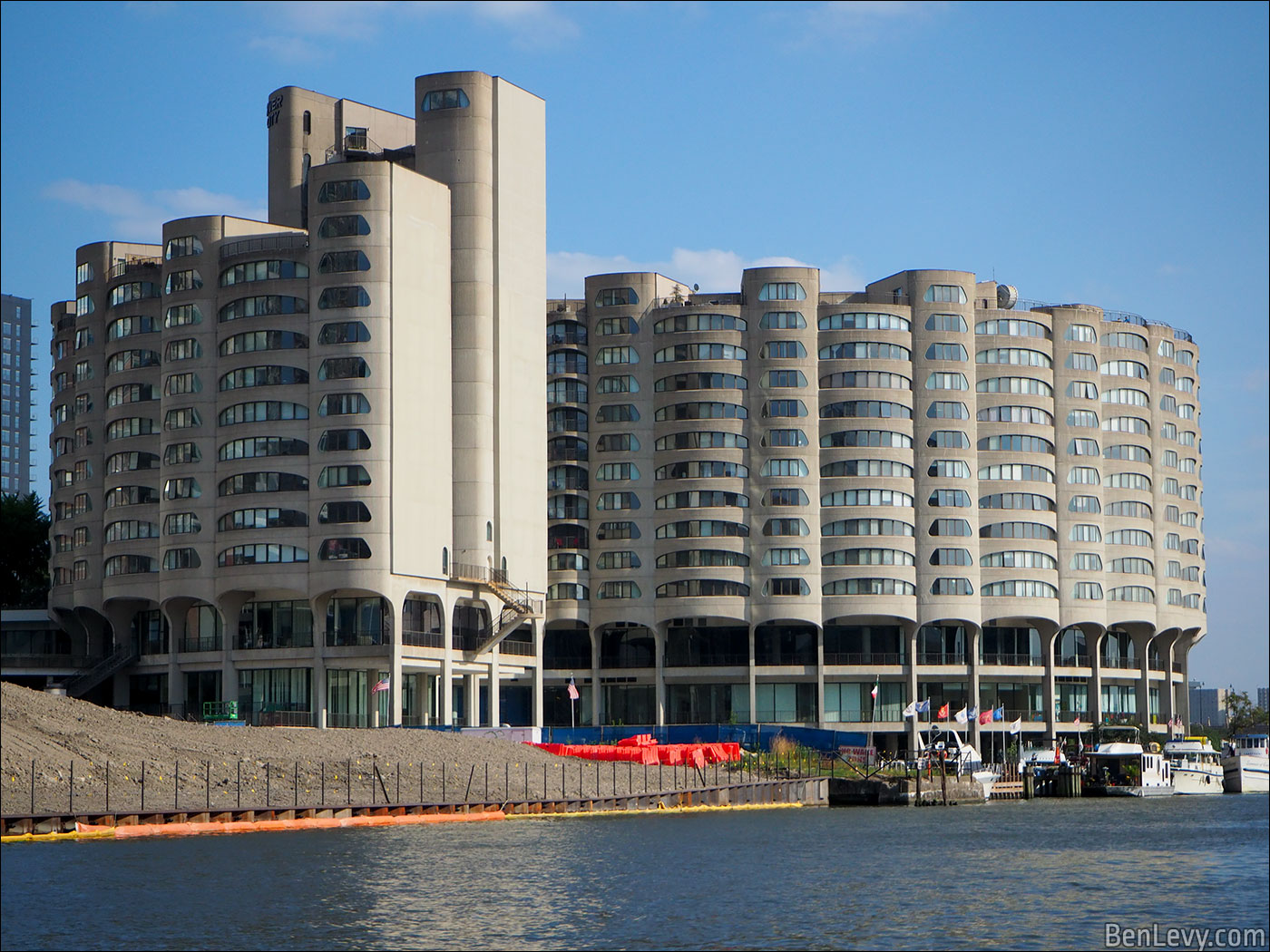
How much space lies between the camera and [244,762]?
10262 centimetres

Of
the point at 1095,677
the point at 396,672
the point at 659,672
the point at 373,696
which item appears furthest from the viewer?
the point at 1095,677

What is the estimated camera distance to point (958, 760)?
153875 millimetres

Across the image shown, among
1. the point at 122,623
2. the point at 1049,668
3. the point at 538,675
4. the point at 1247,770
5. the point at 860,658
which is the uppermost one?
the point at 122,623

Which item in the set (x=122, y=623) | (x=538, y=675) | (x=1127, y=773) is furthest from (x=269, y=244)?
(x=1127, y=773)

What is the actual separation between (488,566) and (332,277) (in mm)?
28616

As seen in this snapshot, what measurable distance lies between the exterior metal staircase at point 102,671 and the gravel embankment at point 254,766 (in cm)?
4468

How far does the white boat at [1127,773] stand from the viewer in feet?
500

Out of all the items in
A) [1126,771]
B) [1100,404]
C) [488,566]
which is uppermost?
[1100,404]

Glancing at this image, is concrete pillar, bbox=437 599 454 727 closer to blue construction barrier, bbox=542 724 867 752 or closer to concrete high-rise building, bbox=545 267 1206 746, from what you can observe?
blue construction barrier, bbox=542 724 867 752

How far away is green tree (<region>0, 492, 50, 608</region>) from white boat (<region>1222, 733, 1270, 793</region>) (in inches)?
4694

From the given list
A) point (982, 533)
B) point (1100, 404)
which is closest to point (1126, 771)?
point (982, 533)

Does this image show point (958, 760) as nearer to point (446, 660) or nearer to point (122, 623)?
point (446, 660)

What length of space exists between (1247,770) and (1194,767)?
19.5 ft

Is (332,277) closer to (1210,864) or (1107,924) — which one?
(1210,864)
